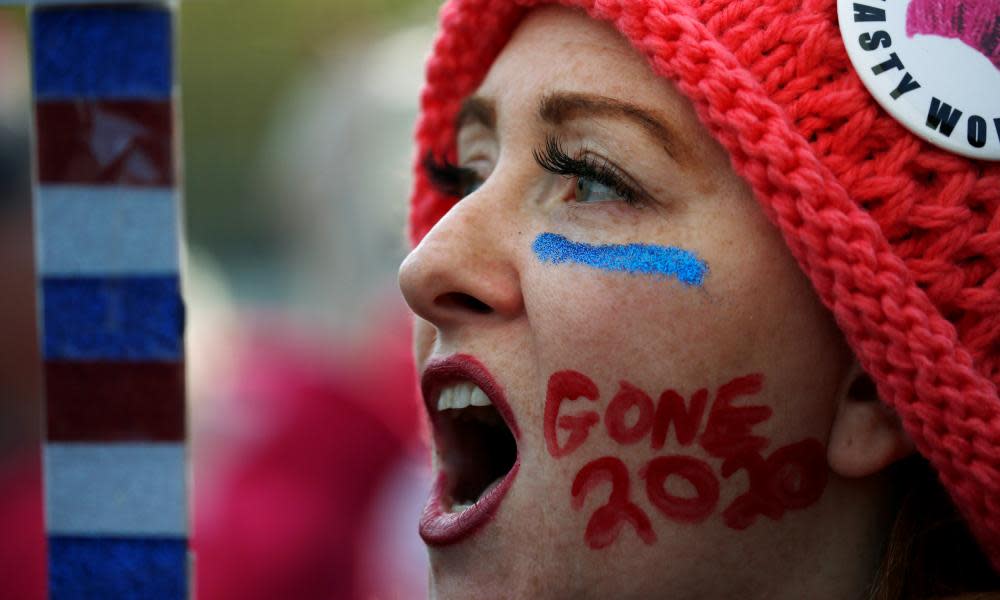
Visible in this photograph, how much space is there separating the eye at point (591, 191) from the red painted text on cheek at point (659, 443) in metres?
0.29

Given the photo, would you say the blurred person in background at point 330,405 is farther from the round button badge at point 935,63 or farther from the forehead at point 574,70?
the round button badge at point 935,63

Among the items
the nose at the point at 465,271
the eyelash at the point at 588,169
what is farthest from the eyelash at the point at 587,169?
the nose at the point at 465,271

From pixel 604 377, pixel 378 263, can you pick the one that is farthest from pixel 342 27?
pixel 604 377

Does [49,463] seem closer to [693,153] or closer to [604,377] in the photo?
[604,377]

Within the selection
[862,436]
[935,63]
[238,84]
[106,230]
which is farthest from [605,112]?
[238,84]

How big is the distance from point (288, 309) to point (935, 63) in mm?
4331

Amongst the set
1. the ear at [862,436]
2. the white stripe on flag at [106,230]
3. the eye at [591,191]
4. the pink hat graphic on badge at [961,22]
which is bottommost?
the ear at [862,436]

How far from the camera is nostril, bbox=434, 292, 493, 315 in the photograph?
1731 mm

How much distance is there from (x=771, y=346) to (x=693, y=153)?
31 cm

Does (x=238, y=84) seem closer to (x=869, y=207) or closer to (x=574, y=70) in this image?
(x=574, y=70)

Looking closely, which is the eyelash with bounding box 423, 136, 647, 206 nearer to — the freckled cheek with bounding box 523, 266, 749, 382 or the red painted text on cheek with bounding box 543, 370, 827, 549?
the freckled cheek with bounding box 523, 266, 749, 382

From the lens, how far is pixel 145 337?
194cm

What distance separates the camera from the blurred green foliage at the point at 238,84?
7094mm

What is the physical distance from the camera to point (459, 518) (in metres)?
1.71
